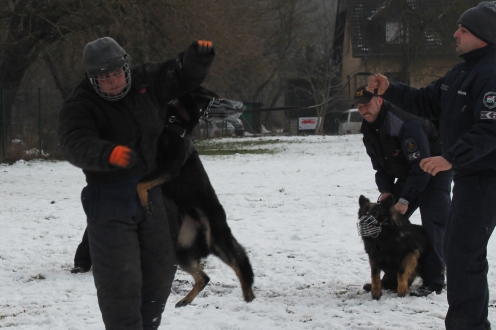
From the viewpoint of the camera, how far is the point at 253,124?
136 feet

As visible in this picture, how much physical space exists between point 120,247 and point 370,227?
2.33 metres

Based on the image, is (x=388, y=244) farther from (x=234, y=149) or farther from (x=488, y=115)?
(x=234, y=149)

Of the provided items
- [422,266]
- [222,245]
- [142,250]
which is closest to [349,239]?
[422,266]

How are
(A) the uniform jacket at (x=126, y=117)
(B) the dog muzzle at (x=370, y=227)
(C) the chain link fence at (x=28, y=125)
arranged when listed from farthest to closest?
(C) the chain link fence at (x=28, y=125) < (B) the dog muzzle at (x=370, y=227) < (A) the uniform jacket at (x=126, y=117)

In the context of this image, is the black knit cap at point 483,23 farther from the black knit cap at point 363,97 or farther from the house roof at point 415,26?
the house roof at point 415,26

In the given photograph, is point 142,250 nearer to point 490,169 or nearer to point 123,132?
→ point 123,132

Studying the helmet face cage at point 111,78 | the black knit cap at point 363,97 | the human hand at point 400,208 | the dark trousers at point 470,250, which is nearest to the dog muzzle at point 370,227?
the human hand at point 400,208

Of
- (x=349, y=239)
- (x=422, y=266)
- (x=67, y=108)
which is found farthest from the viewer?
(x=349, y=239)

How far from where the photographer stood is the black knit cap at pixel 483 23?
133 inches

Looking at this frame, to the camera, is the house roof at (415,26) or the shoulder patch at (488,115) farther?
the house roof at (415,26)

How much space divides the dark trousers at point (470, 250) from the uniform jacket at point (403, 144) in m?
1.26

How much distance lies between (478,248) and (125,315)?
79.7 inches

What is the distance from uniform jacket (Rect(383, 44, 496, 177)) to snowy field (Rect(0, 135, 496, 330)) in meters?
1.33

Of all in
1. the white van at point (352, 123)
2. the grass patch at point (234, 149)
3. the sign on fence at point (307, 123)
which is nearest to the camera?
the grass patch at point (234, 149)
